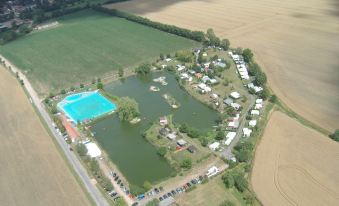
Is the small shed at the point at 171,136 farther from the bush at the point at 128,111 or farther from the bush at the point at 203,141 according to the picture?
the bush at the point at 128,111

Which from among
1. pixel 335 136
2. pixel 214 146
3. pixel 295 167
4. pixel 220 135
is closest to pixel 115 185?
pixel 214 146

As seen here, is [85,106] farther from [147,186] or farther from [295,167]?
[295,167]

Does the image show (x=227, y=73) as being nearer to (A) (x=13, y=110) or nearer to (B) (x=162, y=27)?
(B) (x=162, y=27)

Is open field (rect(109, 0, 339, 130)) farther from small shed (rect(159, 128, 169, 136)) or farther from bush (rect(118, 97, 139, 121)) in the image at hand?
bush (rect(118, 97, 139, 121))

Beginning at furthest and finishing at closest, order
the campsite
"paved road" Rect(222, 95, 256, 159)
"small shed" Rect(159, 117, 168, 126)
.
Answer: "small shed" Rect(159, 117, 168, 126) → "paved road" Rect(222, 95, 256, 159) → the campsite

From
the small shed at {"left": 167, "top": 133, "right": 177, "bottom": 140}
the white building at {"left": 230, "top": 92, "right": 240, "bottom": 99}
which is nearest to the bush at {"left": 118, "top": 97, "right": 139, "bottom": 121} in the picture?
the small shed at {"left": 167, "top": 133, "right": 177, "bottom": 140}
